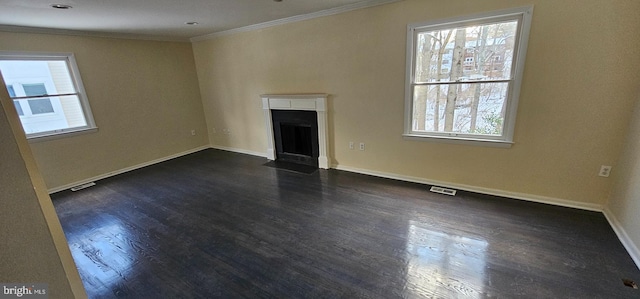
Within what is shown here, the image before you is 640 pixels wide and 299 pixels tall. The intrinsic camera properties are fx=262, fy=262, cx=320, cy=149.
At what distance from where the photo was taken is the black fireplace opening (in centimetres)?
428

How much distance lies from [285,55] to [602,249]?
13.8ft

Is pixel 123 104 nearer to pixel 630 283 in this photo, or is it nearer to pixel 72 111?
pixel 72 111

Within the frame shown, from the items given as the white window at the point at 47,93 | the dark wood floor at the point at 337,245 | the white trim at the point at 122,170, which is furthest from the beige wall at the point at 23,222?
the white trim at the point at 122,170

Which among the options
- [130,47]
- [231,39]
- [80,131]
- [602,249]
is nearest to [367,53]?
[231,39]

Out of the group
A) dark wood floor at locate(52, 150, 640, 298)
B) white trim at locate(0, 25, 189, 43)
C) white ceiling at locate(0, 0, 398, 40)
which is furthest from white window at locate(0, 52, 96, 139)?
dark wood floor at locate(52, 150, 640, 298)

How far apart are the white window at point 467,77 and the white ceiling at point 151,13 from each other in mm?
885

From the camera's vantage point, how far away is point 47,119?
3805mm

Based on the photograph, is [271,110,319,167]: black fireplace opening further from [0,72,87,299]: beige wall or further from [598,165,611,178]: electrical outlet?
[0,72,87,299]: beige wall

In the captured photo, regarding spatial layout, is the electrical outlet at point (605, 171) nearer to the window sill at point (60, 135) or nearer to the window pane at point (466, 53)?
the window pane at point (466, 53)

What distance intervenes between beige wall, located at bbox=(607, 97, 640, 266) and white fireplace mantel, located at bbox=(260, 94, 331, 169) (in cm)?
320

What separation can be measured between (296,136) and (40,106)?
3684 mm

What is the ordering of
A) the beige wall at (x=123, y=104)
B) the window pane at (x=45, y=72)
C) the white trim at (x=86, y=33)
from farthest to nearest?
the beige wall at (x=123, y=104), the window pane at (x=45, y=72), the white trim at (x=86, y=33)

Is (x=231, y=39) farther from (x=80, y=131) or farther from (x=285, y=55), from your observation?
(x=80, y=131)

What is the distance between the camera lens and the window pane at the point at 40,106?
3.65 m
